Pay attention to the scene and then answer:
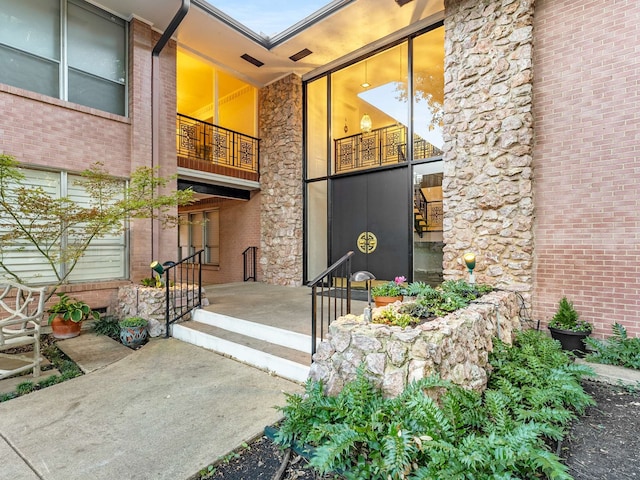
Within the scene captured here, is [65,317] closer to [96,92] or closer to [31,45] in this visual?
[96,92]

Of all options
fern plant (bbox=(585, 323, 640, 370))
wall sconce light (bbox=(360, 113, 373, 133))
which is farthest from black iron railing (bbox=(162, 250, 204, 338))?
fern plant (bbox=(585, 323, 640, 370))

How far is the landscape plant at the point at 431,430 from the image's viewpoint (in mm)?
1716

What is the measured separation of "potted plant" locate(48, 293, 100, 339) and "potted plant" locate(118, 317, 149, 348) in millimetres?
766

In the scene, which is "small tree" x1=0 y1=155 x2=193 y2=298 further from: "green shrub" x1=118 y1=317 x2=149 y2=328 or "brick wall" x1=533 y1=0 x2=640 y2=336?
"brick wall" x1=533 y1=0 x2=640 y2=336

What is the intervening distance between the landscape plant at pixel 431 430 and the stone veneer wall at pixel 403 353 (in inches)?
4.7

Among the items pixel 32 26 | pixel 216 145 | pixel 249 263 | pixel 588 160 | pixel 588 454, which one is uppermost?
pixel 32 26

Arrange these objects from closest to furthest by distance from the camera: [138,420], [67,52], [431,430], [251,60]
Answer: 1. [431,430]
2. [138,420]
3. [67,52]
4. [251,60]

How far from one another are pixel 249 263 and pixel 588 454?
763 cm

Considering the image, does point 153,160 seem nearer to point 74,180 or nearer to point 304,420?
point 74,180

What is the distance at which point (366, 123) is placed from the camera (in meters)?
6.86

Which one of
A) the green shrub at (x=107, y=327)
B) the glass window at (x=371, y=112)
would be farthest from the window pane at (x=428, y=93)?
the green shrub at (x=107, y=327)

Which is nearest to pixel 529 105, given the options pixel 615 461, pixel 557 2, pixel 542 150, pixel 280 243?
pixel 542 150

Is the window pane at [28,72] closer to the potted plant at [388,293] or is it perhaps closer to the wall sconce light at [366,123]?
the wall sconce light at [366,123]

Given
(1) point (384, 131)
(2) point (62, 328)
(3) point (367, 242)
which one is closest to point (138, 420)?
(2) point (62, 328)
